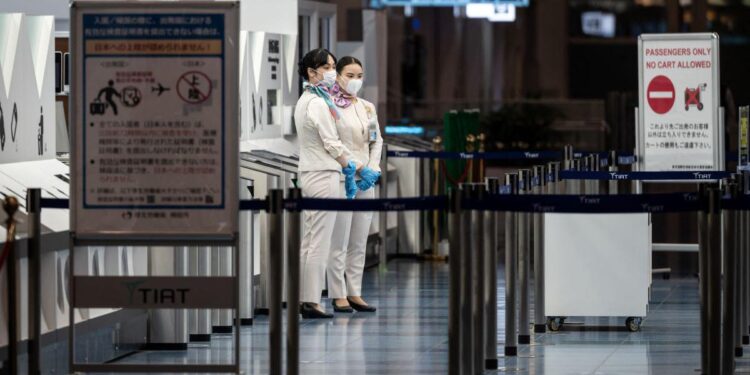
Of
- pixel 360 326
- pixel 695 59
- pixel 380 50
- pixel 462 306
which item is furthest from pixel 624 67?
pixel 462 306

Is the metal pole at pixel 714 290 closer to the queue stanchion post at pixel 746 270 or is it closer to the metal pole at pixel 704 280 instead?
the metal pole at pixel 704 280

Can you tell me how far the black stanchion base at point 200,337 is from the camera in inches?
380

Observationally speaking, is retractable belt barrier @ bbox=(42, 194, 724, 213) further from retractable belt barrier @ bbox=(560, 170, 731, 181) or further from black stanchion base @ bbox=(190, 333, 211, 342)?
retractable belt barrier @ bbox=(560, 170, 731, 181)

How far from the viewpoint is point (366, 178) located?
10.8 meters

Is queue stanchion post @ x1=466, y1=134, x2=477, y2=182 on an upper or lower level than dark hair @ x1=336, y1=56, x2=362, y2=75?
lower

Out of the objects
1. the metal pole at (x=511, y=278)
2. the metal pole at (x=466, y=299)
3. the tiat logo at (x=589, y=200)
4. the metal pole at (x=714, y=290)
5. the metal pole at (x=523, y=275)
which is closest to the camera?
the metal pole at (x=714, y=290)

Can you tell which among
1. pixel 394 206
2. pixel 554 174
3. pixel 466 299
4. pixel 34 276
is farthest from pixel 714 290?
pixel 554 174

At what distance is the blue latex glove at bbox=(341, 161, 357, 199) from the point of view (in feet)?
35.0

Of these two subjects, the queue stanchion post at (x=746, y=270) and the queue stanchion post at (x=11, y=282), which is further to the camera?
the queue stanchion post at (x=746, y=270)

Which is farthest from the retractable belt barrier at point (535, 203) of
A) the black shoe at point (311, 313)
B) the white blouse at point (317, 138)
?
the black shoe at point (311, 313)

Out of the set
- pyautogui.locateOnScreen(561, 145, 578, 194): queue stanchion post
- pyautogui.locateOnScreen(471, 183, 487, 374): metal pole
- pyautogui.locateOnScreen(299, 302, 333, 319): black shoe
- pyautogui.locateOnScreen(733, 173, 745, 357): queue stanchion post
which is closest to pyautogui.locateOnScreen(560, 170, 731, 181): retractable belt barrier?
pyautogui.locateOnScreen(561, 145, 578, 194): queue stanchion post

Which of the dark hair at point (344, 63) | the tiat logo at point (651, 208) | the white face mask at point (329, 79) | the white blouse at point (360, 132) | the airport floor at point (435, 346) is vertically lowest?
the airport floor at point (435, 346)

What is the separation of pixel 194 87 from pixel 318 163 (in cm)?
334

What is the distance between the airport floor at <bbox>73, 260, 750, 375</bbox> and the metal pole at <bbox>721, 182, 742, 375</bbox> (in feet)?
1.65
